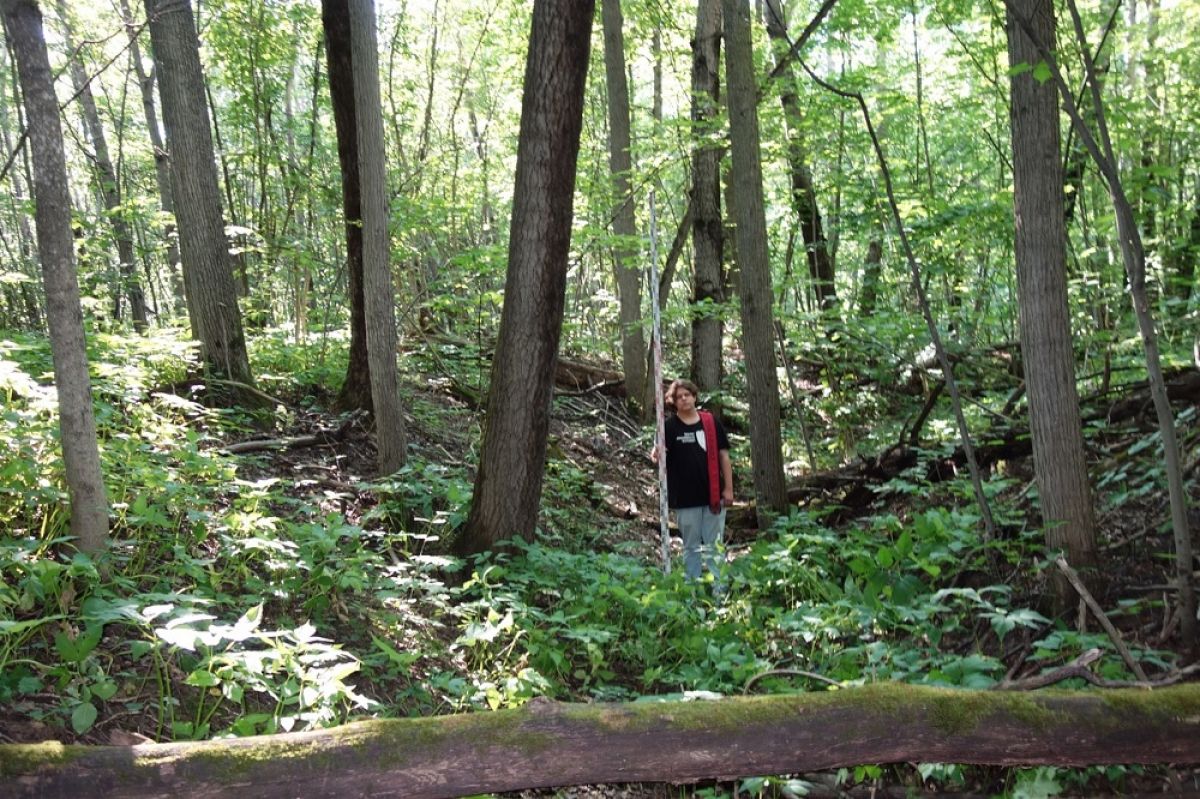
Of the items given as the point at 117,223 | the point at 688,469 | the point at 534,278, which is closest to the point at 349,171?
the point at 534,278

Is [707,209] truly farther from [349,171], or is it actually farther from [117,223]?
[117,223]

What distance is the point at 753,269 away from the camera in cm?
780

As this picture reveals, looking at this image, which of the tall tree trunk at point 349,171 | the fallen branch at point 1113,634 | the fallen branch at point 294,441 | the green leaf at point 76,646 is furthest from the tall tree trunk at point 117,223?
the fallen branch at point 1113,634

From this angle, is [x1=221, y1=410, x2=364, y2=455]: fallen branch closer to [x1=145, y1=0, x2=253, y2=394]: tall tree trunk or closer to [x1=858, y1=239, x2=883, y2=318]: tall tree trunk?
[x1=145, y1=0, x2=253, y2=394]: tall tree trunk

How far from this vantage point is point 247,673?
3.21 metres

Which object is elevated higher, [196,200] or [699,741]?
[196,200]

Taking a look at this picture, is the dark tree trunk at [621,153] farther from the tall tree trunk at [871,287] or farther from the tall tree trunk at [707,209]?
the tall tree trunk at [871,287]

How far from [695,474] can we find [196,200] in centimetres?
548

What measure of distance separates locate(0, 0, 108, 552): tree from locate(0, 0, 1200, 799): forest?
0.06 feet

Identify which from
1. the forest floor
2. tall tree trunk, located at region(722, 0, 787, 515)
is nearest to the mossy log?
the forest floor

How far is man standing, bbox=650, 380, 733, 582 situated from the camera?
6934 millimetres

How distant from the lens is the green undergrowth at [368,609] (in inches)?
129

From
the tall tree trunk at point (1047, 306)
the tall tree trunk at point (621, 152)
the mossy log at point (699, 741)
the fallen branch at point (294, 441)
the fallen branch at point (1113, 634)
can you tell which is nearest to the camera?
the mossy log at point (699, 741)

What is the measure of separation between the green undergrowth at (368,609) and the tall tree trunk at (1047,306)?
0.29m
